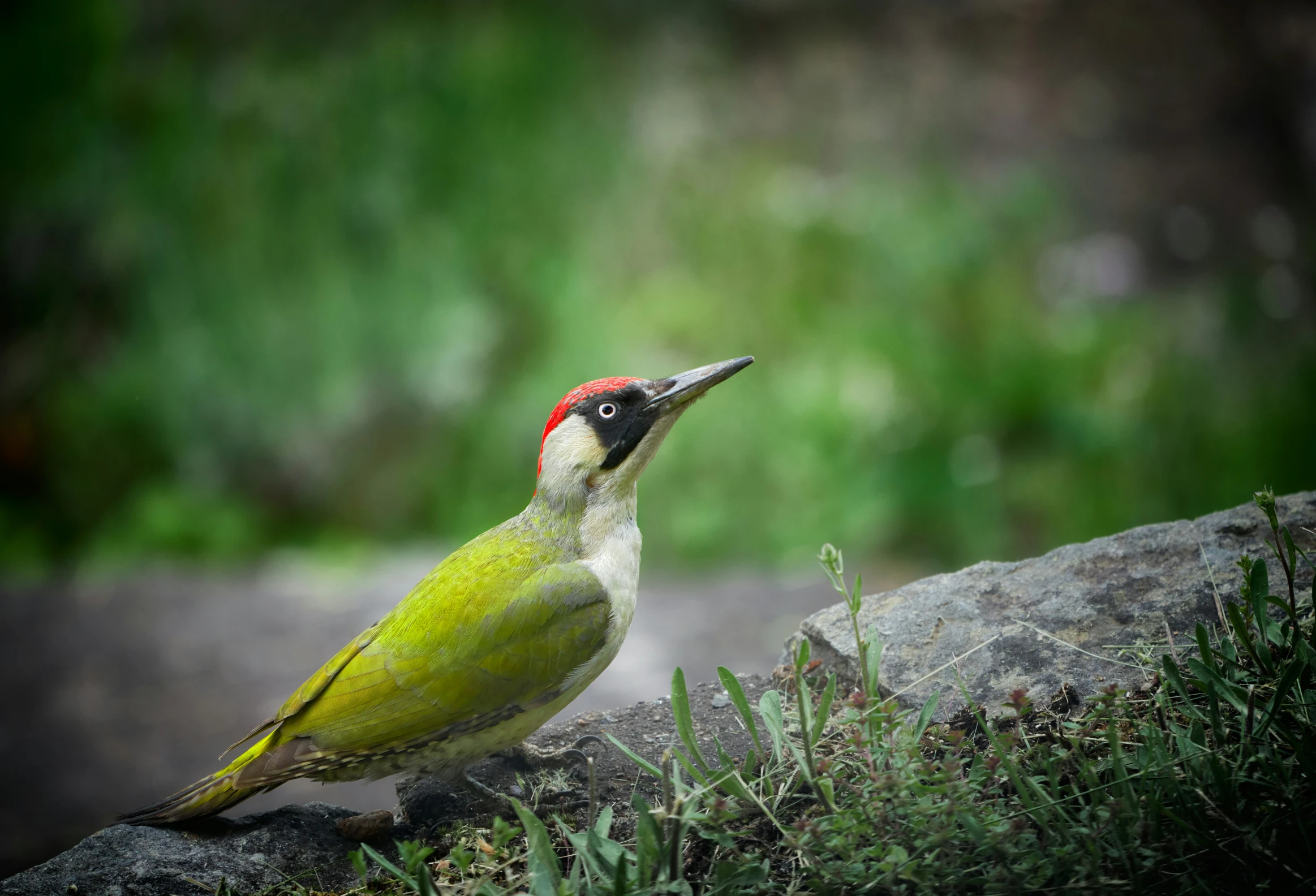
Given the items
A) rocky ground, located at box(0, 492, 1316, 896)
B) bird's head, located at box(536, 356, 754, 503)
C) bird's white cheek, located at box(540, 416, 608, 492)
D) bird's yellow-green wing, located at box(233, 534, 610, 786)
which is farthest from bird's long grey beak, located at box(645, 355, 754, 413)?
rocky ground, located at box(0, 492, 1316, 896)

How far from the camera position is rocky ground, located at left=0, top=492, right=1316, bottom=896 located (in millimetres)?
2295

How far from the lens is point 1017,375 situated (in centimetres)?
714

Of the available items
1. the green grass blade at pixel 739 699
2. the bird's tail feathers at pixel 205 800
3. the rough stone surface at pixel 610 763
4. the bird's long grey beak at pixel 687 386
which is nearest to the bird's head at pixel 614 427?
the bird's long grey beak at pixel 687 386

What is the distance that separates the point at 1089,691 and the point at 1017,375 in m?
5.22


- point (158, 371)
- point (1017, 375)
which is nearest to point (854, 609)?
point (1017, 375)

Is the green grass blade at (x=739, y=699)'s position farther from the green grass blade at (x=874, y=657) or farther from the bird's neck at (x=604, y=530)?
the bird's neck at (x=604, y=530)

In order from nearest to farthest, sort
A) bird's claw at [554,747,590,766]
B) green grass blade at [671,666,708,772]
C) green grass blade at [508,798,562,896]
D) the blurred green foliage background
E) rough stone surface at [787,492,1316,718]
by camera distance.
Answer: green grass blade at [508,798,562,896] → green grass blade at [671,666,708,772] → rough stone surface at [787,492,1316,718] → bird's claw at [554,747,590,766] → the blurred green foliage background

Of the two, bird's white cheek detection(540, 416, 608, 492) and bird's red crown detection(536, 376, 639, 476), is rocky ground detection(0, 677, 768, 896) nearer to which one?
bird's white cheek detection(540, 416, 608, 492)

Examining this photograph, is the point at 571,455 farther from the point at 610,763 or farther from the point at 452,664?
the point at 610,763

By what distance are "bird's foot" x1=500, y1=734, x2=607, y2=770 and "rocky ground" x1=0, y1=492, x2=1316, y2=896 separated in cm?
3

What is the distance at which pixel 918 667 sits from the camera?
2.44m

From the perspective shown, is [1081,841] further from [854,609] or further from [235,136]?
[235,136]

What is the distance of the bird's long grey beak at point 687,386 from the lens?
266 cm

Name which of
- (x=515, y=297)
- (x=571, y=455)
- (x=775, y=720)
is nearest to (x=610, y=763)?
(x=775, y=720)
